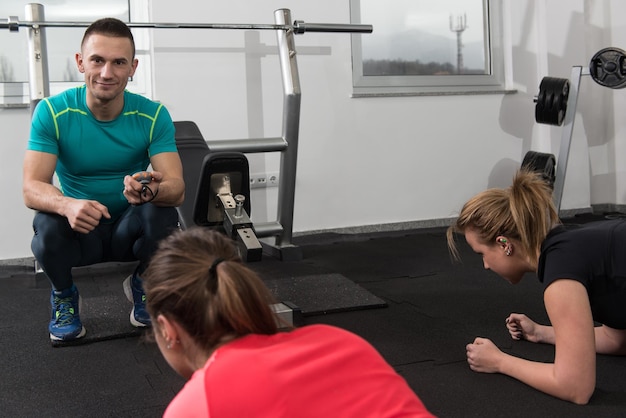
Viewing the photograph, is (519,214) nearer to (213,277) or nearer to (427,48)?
(213,277)

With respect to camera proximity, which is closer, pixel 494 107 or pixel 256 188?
pixel 256 188

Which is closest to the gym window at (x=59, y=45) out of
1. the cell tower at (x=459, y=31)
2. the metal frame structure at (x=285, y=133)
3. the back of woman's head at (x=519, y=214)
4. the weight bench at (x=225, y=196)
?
the metal frame structure at (x=285, y=133)

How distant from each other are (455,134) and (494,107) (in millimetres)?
337

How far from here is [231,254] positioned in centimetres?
95

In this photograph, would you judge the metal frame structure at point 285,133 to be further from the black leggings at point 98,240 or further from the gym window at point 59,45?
the black leggings at point 98,240

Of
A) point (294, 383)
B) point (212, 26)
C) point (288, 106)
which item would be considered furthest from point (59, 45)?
point (294, 383)

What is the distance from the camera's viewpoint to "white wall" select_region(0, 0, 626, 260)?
3637 mm

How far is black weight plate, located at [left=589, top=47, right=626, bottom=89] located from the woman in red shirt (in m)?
3.36

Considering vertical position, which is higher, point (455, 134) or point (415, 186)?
point (455, 134)

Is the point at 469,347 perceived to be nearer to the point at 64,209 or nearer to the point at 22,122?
the point at 64,209

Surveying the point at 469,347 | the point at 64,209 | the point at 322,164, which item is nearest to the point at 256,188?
the point at 322,164

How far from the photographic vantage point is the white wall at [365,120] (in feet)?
11.9

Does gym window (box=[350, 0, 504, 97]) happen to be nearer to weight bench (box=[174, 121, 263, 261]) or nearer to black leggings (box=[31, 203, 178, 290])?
weight bench (box=[174, 121, 263, 261])

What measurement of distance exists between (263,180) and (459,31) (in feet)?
5.49
